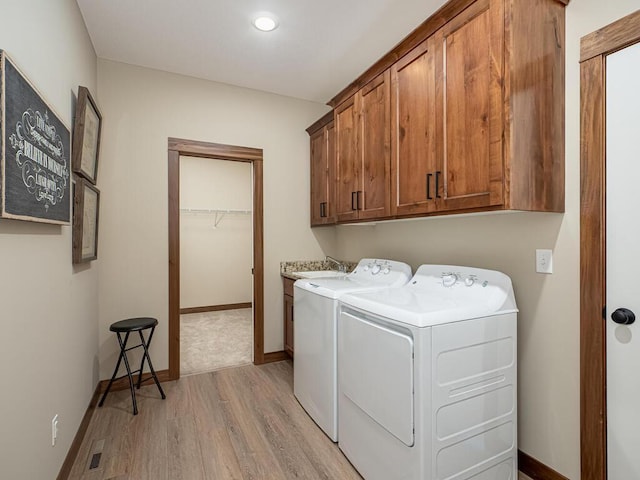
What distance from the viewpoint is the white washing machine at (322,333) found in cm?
207

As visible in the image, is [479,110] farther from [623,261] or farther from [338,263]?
[338,263]

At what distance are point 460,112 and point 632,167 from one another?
2.41 ft

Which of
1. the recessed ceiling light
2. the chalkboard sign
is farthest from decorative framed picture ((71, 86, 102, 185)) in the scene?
the recessed ceiling light

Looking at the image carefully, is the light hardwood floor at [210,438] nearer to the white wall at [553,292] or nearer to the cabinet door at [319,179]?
the white wall at [553,292]

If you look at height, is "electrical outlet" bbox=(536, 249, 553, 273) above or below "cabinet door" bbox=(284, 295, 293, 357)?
above

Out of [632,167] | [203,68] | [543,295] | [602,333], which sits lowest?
[602,333]

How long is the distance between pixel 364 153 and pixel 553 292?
57.2 inches

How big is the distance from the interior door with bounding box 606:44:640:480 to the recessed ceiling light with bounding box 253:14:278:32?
188cm

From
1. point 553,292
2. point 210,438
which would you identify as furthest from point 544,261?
point 210,438

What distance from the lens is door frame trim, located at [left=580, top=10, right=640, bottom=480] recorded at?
1.46 m

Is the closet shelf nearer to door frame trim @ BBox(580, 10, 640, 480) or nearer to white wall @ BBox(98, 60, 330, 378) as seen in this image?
white wall @ BBox(98, 60, 330, 378)

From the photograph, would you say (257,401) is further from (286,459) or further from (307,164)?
(307,164)

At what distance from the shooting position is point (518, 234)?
5.92 ft

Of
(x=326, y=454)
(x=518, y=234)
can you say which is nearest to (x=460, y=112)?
(x=518, y=234)
